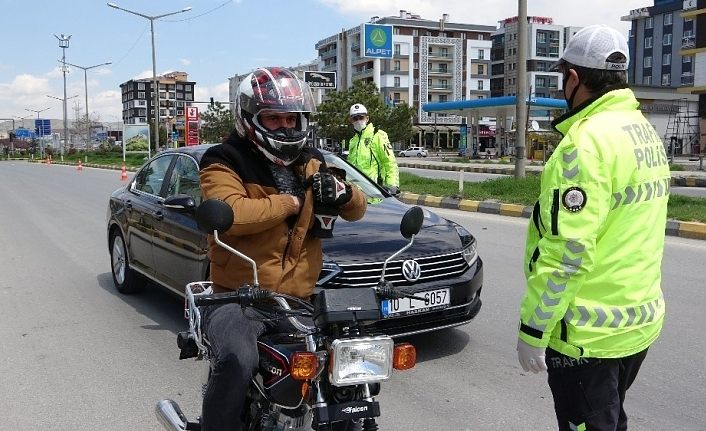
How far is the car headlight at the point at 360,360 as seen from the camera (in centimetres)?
234

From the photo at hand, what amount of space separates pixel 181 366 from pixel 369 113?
62.7 metres

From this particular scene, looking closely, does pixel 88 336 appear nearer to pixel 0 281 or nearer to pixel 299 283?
pixel 0 281

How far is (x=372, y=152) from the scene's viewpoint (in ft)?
33.6

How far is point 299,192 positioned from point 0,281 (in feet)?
21.0

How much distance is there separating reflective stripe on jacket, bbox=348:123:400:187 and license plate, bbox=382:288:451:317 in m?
5.44

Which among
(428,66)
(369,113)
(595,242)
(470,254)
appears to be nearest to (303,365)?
(595,242)

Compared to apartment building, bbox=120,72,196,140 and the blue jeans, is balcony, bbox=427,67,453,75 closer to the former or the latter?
apartment building, bbox=120,72,196,140

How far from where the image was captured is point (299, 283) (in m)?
2.97

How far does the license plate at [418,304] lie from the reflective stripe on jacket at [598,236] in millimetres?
2282

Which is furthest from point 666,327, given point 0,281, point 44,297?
point 0,281

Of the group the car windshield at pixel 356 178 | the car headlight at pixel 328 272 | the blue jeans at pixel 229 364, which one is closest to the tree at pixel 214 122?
the car windshield at pixel 356 178

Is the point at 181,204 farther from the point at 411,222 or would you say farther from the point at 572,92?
the point at 572,92

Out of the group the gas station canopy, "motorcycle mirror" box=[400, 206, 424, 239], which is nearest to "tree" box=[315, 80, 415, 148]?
the gas station canopy

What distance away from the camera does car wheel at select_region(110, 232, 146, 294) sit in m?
7.13
